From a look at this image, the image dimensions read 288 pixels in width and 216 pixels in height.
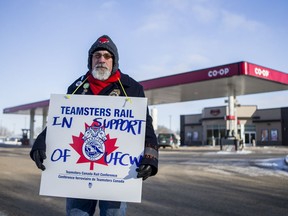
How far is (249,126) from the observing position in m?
43.3

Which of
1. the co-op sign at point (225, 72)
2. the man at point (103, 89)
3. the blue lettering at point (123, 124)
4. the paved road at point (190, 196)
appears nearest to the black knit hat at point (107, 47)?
the man at point (103, 89)

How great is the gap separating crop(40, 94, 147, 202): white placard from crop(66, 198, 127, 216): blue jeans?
8cm

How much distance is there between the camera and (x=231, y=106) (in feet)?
74.7

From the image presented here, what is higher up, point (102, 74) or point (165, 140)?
point (102, 74)

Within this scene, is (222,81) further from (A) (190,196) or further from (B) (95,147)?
(B) (95,147)

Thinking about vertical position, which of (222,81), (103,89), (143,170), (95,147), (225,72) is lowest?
(143,170)

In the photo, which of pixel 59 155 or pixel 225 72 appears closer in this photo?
pixel 59 155

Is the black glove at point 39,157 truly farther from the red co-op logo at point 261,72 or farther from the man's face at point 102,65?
the red co-op logo at point 261,72

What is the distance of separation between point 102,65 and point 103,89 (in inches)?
8.1

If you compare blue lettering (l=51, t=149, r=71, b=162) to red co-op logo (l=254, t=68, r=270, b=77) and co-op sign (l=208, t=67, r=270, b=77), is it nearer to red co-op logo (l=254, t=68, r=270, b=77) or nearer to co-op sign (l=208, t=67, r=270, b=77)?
co-op sign (l=208, t=67, r=270, b=77)

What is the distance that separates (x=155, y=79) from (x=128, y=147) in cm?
2161

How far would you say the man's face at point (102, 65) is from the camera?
8.45 ft

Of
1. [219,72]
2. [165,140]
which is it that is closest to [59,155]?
[219,72]

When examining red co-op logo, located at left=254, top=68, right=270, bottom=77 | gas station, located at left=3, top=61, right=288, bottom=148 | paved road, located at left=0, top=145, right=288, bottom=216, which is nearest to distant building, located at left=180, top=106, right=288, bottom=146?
gas station, located at left=3, top=61, right=288, bottom=148
